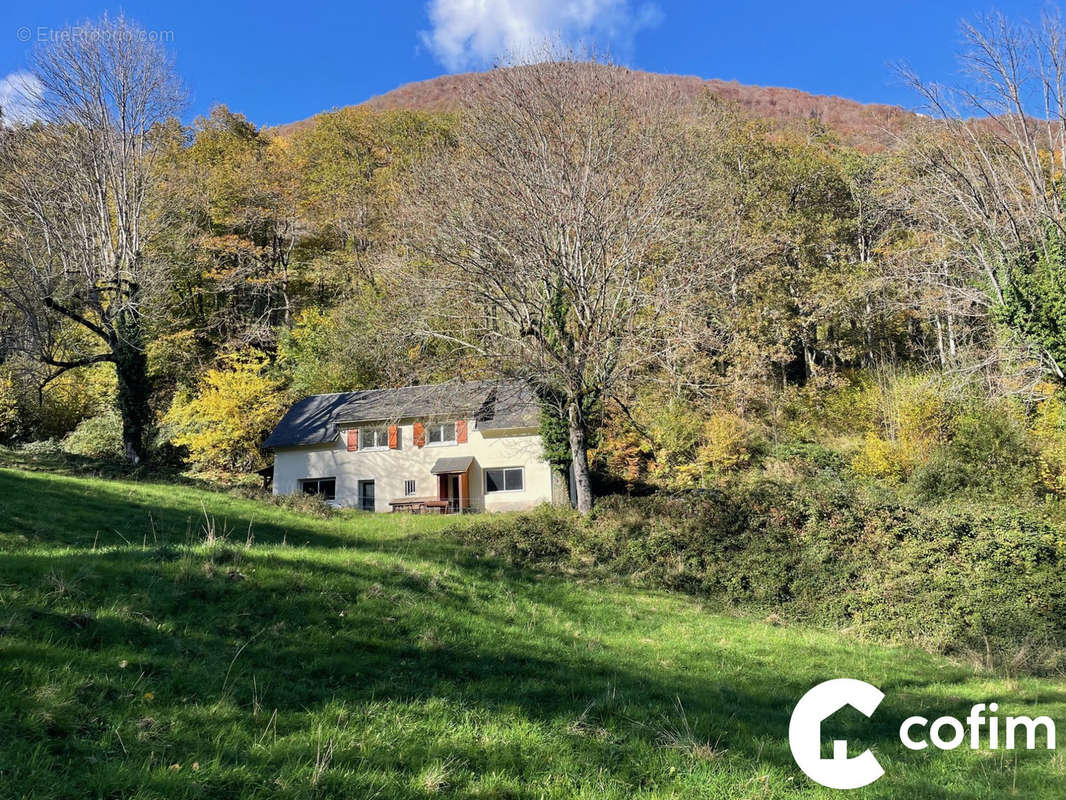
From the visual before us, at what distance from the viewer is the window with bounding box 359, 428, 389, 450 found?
34.4 meters

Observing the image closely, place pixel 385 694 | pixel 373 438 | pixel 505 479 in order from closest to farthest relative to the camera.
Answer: pixel 385 694
pixel 505 479
pixel 373 438

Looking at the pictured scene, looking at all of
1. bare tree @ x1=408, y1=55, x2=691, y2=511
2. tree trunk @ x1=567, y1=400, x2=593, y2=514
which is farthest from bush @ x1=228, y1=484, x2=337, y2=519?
tree trunk @ x1=567, y1=400, x2=593, y2=514

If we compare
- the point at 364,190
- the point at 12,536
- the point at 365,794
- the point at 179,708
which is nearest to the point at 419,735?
the point at 365,794

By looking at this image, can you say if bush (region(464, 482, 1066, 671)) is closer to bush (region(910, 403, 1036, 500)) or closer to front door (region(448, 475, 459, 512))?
bush (region(910, 403, 1036, 500))

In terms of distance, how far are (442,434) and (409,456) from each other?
2122 millimetres

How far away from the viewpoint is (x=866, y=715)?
7.05m

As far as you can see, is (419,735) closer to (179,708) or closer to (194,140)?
(179,708)

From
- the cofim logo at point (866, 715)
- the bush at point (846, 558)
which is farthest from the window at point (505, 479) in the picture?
the cofim logo at point (866, 715)

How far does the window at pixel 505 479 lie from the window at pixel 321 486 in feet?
27.0

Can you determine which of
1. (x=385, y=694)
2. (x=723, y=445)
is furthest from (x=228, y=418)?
(x=385, y=694)

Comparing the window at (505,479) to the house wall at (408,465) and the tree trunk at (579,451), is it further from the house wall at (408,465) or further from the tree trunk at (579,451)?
the tree trunk at (579,451)

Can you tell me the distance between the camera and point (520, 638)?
26.8 feet

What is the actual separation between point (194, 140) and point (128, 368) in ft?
96.4

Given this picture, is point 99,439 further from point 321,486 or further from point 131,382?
point 131,382
